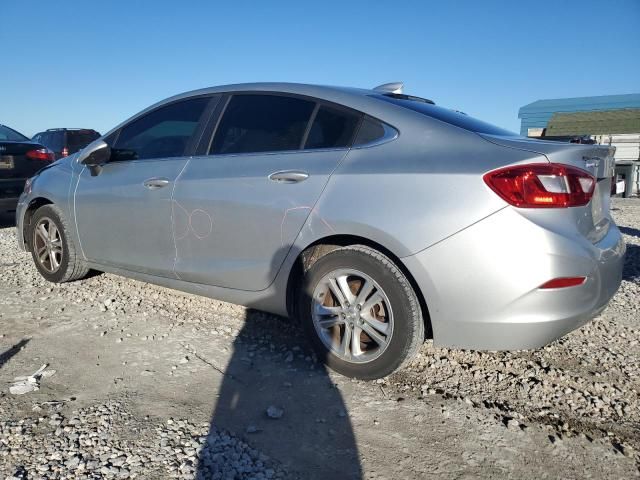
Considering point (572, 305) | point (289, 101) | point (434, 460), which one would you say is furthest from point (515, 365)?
point (289, 101)

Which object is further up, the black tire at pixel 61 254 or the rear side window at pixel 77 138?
the rear side window at pixel 77 138

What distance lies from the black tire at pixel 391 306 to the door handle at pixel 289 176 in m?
0.46

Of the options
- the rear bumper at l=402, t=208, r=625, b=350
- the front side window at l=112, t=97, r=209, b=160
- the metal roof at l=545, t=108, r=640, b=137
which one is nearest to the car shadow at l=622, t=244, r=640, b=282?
the rear bumper at l=402, t=208, r=625, b=350

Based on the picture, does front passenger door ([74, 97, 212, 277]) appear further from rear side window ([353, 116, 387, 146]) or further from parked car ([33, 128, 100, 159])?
parked car ([33, 128, 100, 159])

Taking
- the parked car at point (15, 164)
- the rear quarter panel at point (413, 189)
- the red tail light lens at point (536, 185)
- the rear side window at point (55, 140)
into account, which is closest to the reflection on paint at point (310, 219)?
the rear quarter panel at point (413, 189)

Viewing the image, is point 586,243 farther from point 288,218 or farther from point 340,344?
point 288,218

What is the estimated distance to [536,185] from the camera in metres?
2.19

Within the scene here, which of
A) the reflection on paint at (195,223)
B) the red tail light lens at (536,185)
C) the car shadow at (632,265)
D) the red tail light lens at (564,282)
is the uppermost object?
the red tail light lens at (536,185)

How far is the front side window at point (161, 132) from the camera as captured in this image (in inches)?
135

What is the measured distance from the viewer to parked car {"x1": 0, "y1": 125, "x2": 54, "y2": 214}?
649 centimetres

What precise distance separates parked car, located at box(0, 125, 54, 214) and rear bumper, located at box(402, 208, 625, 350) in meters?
6.26

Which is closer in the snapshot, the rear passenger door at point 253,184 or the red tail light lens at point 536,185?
the red tail light lens at point 536,185

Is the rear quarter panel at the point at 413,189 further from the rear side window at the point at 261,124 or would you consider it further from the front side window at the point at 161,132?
the front side window at the point at 161,132

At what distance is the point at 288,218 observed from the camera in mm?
2727
